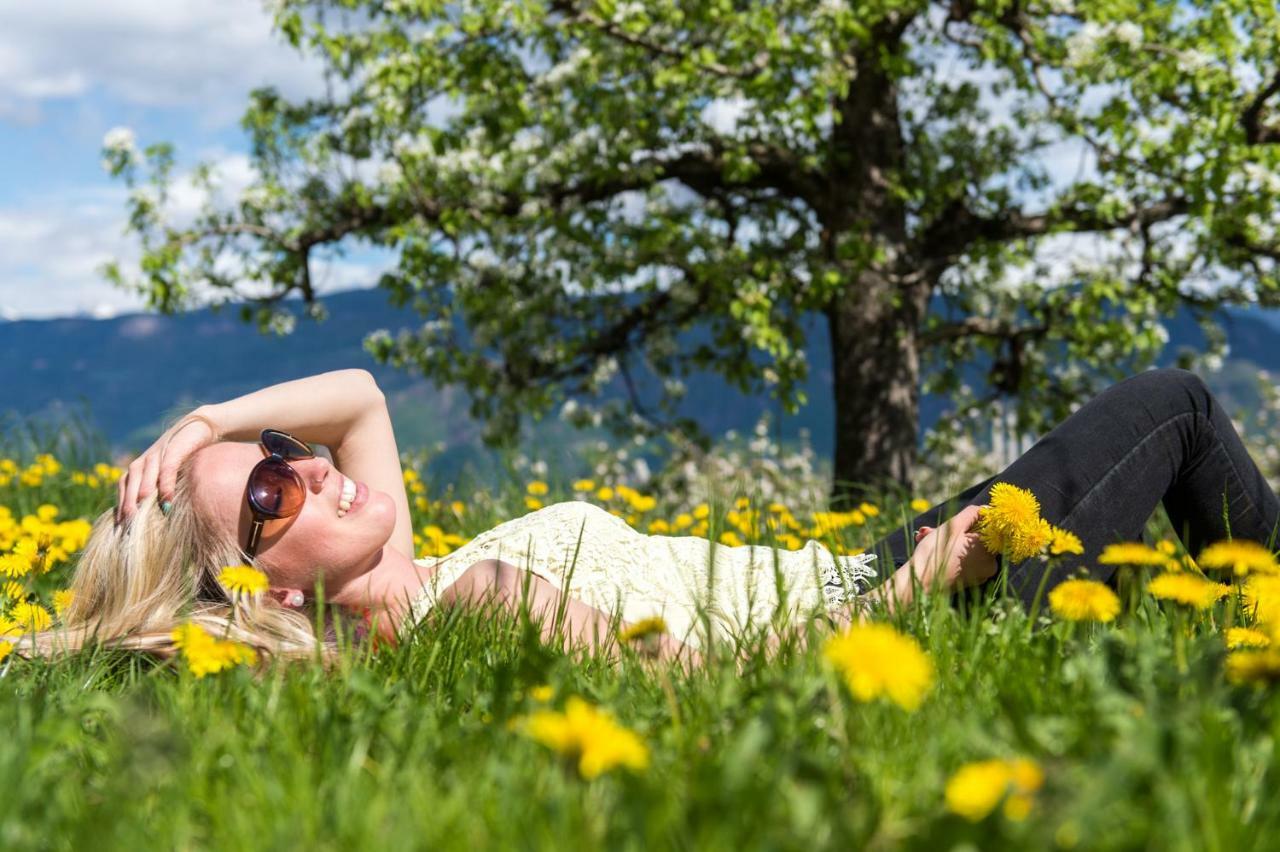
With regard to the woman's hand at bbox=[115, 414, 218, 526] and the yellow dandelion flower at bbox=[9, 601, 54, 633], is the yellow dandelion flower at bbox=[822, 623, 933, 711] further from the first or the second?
the woman's hand at bbox=[115, 414, 218, 526]

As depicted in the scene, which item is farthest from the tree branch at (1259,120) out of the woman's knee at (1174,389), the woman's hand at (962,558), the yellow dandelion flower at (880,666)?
the yellow dandelion flower at (880,666)

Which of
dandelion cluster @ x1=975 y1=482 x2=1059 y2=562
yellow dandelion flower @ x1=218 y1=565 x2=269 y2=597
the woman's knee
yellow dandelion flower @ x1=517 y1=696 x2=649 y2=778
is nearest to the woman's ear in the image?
yellow dandelion flower @ x1=218 y1=565 x2=269 y2=597

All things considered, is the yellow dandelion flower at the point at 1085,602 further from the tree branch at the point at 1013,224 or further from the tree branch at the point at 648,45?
the tree branch at the point at 1013,224

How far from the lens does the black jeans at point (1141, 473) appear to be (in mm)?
2898

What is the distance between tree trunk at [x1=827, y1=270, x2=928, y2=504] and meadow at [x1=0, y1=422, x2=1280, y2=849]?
22.2ft

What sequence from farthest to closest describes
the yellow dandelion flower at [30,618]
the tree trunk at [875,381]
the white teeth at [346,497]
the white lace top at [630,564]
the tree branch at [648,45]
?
the tree trunk at [875,381] → the tree branch at [648,45] → the white lace top at [630,564] → the white teeth at [346,497] → the yellow dandelion flower at [30,618]

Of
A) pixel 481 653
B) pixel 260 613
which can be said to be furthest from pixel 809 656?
pixel 260 613

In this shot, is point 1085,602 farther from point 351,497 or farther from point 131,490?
point 131,490

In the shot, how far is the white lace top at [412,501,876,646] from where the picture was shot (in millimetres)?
2885

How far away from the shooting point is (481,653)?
216cm

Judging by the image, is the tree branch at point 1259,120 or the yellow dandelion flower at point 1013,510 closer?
the yellow dandelion flower at point 1013,510

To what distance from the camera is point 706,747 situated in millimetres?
1477

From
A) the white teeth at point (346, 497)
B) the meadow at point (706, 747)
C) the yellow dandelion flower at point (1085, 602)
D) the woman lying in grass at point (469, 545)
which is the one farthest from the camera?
the white teeth at point (346, 497)

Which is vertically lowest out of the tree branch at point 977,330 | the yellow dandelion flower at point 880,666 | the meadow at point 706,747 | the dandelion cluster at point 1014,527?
the meadow at point 706,747
